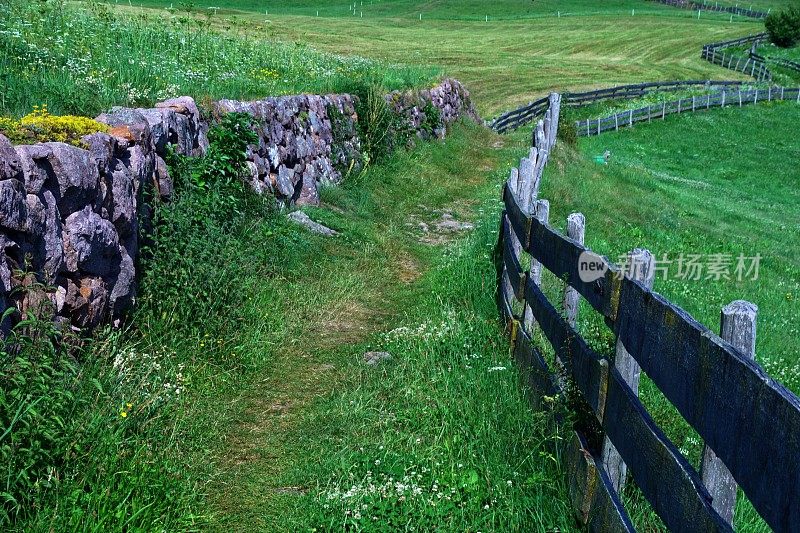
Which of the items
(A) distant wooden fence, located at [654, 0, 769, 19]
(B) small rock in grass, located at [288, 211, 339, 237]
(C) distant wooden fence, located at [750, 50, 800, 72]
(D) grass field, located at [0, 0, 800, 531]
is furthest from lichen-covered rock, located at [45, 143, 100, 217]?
(A) distant wooden fence, located at [654, 0, 769, 19]

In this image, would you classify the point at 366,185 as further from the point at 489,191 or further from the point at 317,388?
Answer: the point at 317,388

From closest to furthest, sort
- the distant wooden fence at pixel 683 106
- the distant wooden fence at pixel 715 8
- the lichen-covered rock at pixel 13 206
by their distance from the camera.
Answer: the lichen-covered rock at pixel 13 206, the distant wooden fence at pixel 683 106, the distant wooden fence at pixel 715 8

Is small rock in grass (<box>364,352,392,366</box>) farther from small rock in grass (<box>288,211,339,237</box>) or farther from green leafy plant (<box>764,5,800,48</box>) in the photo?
green leafy plant (<box>764,5,800,48</box>)

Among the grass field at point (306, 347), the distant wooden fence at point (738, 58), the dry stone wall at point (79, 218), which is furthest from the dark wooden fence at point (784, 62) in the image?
the dry stone wall at point (79, 218)

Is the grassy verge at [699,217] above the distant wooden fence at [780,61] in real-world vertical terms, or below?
below

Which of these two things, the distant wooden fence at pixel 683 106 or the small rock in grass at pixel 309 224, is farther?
the distant wooden fence at pixel 683 106

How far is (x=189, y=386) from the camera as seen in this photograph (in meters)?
5.61

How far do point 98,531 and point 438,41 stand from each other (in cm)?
6187

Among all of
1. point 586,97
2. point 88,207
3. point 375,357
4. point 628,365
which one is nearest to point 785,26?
point 586,97

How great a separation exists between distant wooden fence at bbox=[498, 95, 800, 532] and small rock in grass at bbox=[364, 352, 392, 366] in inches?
59.3

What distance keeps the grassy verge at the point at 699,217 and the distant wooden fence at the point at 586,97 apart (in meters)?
3.21

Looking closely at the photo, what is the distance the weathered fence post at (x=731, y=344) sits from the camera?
2.66 metres

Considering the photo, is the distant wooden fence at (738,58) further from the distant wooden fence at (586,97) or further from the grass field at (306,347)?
the grass field at (306,347)

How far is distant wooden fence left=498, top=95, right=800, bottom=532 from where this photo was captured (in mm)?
2184
